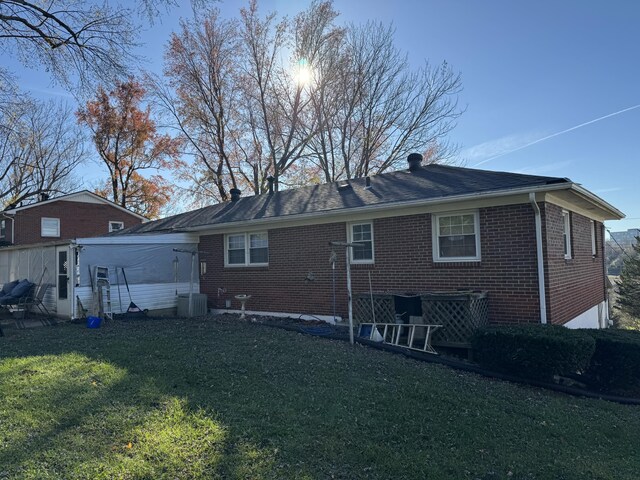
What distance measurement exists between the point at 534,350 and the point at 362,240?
4722 millimetres

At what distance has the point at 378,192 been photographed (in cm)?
1048

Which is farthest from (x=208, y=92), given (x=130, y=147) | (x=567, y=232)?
(x=567, y=232)

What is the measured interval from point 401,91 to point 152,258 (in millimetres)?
16960

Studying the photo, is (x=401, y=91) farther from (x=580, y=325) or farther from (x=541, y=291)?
(x=541, y=291)

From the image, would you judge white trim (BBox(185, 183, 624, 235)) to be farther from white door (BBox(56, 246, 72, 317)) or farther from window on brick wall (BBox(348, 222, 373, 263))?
white door (BBox(56, 246, 72, 317))

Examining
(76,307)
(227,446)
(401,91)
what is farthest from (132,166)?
(227,446)

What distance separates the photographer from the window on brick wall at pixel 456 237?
8.34 meters

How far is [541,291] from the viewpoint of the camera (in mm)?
7527

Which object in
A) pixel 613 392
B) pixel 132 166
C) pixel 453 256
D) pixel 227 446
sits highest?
pixel 132 166

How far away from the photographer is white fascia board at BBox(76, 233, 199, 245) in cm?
1153

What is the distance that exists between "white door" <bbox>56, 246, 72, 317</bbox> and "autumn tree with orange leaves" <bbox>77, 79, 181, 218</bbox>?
18403 millimetres

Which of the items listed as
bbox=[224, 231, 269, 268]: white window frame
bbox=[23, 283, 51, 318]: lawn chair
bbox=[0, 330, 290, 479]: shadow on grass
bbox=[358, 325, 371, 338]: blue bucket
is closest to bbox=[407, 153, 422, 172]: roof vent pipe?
bbox=[224, 231, 269, 268]: white window frame

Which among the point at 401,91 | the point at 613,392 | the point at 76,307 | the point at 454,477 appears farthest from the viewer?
the point at 401,91

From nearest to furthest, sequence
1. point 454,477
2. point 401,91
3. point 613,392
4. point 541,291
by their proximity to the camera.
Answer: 1. point 454,477
2. point 613,392
3. point 541,291
4. point 401,91
